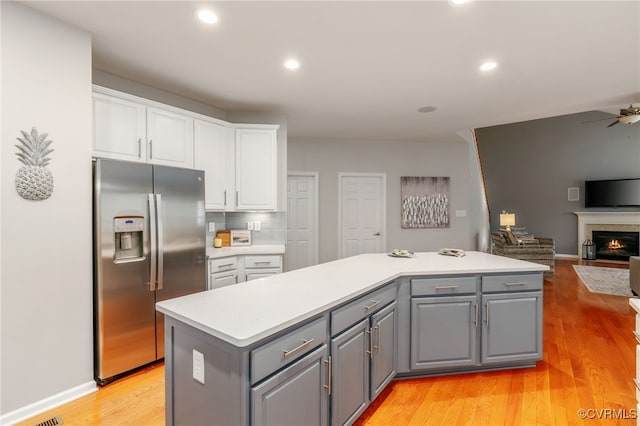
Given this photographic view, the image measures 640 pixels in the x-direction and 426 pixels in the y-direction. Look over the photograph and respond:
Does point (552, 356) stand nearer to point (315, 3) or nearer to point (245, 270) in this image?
point (245, 270)

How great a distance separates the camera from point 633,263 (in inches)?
179

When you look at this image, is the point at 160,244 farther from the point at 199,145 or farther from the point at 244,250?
the point at 199,145

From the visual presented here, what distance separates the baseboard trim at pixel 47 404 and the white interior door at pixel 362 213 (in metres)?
4.12

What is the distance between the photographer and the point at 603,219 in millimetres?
7715

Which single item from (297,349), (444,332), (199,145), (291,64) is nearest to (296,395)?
(297,349)

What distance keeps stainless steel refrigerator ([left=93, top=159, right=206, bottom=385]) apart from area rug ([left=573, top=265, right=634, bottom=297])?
6031 millimetres

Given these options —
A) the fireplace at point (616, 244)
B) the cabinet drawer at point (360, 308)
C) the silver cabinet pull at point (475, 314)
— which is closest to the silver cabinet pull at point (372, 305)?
the cabinet drawer at point (360, 308)

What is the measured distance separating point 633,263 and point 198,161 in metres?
6.22

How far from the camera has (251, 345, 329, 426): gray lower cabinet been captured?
46.6 inches

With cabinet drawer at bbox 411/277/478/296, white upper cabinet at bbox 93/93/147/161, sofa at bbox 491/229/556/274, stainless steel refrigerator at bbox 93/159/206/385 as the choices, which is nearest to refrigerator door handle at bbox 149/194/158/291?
stainless steel refrigerator at bbox 93/159/206/385

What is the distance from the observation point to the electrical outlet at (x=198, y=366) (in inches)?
50.3

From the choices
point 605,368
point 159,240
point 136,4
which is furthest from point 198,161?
point 605,368

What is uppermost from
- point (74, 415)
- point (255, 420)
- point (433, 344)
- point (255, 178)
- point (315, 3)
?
point (315, 3)

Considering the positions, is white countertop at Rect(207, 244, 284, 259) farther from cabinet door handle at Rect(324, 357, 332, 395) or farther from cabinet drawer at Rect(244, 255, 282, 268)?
cabinet door handle at Rect(324, 357, 332, 395)
